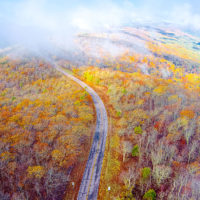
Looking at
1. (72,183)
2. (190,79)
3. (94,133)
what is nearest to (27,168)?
(72,183)

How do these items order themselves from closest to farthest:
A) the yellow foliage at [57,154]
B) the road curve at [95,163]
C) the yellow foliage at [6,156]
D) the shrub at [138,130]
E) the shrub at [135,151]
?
the road curve at [95,163] → the yellow foliage at [6,156] → the yellow foliage at [57,154] → the shrub at [135,151] → the shrub at [138,130]

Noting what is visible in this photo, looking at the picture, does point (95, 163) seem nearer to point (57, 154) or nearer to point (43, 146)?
point (57, 154)

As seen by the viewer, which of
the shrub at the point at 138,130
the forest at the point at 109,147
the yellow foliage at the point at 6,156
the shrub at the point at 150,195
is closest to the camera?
the shrub at the point at 150,195

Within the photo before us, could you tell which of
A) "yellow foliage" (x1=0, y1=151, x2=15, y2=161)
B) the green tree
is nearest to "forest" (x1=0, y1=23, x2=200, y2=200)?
"yellow foliage" (x1=0, y1=151, x2=15, y2=161)

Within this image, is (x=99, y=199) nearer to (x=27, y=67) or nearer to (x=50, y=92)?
(x=50, y=92)

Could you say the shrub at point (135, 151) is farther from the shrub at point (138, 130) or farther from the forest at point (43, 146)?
the forest at point (43, 146)

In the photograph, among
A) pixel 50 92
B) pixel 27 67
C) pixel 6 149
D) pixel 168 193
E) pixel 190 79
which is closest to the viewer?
pixel 168 193

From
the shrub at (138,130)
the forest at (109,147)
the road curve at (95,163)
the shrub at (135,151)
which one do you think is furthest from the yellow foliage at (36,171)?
the shrub at (138,130)

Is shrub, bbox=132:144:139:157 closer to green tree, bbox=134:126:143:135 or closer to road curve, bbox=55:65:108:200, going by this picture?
green tree, bbox=134:126:143:135

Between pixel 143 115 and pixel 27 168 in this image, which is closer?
pixel 27 168

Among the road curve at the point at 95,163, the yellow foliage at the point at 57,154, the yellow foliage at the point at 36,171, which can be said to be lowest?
the road curve at the point at 95,163

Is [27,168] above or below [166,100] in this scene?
below
